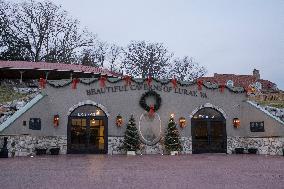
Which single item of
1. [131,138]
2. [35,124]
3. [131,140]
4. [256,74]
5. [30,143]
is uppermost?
[256,74]

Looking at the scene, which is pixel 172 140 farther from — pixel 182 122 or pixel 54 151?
pixel 54 151

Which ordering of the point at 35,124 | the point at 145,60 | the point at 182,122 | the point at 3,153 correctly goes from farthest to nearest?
1. the point at 145,60
2. the point at 182,122
3. the point at 35,124
4. the point at 3,153

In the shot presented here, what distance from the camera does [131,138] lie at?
1938cm

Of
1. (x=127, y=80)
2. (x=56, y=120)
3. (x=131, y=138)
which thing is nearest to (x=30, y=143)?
(x=56, y=120)

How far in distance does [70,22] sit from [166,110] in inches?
1040

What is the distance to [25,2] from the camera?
4053 centimetres

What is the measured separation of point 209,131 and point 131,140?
5006 mm

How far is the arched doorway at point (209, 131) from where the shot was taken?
68.8 feet

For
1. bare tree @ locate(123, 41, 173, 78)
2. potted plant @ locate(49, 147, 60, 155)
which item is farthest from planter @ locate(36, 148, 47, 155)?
bare tree @ locate(123, 41, 173, 78)

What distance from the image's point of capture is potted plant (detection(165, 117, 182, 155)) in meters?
19.8

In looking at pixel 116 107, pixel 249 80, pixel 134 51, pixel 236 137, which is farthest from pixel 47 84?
pixel 249 80

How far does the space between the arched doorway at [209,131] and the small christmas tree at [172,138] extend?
4.41 feet

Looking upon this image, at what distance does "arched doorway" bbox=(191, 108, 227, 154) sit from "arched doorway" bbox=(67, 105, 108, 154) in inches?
212

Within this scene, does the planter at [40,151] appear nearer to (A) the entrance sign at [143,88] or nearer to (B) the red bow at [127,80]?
(A) the entrance sign at [143,88]
